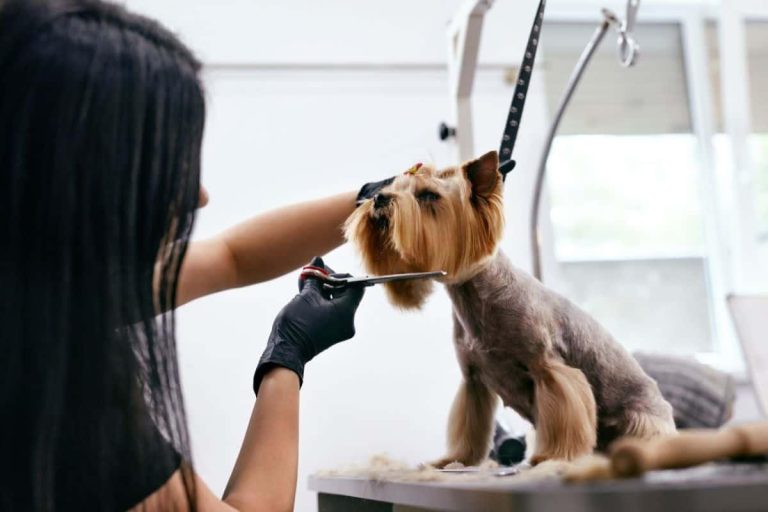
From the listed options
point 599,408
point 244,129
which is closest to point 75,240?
point 599,408

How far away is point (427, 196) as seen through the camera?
45.1 inches

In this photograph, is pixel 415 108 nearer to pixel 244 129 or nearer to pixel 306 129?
pixel 306 129

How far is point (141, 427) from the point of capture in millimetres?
772

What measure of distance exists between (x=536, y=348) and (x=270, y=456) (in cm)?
37

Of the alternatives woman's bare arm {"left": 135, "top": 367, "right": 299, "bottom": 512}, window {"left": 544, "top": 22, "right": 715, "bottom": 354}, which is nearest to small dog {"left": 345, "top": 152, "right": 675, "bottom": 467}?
woman's bare arm {"left": 135, "top": 367, "right": 299, "bottom": 512}

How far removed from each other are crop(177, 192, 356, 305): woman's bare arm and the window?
1.72 m

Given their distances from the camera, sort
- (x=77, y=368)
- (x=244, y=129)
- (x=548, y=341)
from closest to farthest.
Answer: (x=77, y=368) → (x=548, y=341) → (x=244, y=129)

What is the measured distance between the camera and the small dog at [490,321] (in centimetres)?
107

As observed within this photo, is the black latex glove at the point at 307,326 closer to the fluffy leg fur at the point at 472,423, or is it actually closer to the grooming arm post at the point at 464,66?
the fluffy leg fur at the point at 472,423

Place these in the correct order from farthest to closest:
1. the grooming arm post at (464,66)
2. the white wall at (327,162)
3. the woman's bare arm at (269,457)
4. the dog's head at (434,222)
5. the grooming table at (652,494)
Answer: the white wall at (327,162), the grooming arm post at (464,66), the dog's head at (434,222), the woman's bare arm at (269,457), the grooming table at (652,494)

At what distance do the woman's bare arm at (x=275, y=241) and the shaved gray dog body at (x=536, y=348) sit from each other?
0.25m

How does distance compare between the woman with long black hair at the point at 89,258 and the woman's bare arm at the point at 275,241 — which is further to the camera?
the woman's bare arm at the point at 275,241

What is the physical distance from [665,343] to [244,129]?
163 cm

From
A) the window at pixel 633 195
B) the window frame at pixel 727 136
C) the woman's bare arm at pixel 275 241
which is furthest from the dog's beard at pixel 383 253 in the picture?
the window frame at pixel 727 136
